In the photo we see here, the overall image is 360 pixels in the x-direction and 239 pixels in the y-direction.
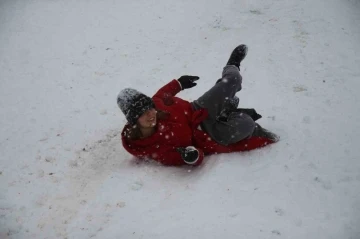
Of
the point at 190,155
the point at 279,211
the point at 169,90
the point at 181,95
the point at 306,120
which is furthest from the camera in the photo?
the point at 181,95

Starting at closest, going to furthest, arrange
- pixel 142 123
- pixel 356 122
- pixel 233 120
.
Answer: pixel 142 123 < pixel 233 120 < pixel 356 122

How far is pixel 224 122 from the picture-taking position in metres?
3.55

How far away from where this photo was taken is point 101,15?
770 cm

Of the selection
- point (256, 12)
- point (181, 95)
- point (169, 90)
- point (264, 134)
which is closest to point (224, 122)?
point (264, 134)

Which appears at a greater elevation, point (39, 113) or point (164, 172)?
point (164, 172)

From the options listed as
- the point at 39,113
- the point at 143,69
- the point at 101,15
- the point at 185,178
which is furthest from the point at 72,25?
the point at 185,178

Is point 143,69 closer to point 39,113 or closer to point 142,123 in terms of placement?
point 39,113

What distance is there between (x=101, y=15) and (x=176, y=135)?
550 cm

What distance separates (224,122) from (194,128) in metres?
0.36

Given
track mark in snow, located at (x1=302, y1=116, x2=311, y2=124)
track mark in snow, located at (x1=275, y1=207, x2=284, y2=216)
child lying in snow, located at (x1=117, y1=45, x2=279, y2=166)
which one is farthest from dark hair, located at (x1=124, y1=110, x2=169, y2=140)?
track mark in snow, located at (x1=302, y1=116, x2=311, y2=124)

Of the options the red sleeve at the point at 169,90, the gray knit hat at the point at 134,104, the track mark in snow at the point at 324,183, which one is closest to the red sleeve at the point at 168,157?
the gray knit hat at the point at 134,104

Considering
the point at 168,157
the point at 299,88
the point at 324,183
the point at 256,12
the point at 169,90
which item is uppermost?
the point at 256,12

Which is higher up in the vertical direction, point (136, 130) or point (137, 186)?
point (136, 130)

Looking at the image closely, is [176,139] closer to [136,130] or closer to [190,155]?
[190,155]
